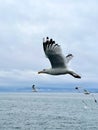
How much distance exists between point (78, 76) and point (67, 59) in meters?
1.80

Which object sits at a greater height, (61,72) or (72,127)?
(72,127)

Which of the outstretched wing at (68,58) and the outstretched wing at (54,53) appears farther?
the outstretched wing at (68,58)

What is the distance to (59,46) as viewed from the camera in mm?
19297

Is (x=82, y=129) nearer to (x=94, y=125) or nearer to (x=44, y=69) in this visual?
(x=94, y=125)

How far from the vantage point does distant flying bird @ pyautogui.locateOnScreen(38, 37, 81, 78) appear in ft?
62.3

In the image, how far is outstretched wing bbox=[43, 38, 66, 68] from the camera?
63.6 feet

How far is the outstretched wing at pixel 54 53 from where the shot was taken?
19.4m

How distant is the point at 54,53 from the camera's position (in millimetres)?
19719

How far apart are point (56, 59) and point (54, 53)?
1.90ft

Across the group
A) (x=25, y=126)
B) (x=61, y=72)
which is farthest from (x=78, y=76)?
(x=25, y=126)

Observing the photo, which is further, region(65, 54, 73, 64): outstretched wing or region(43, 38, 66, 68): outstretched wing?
region(65, 54, 73, 64): outstretched wing

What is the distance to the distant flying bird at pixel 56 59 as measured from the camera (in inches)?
748

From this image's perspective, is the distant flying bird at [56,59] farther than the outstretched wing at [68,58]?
No

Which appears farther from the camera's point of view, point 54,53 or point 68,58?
point 68,58
